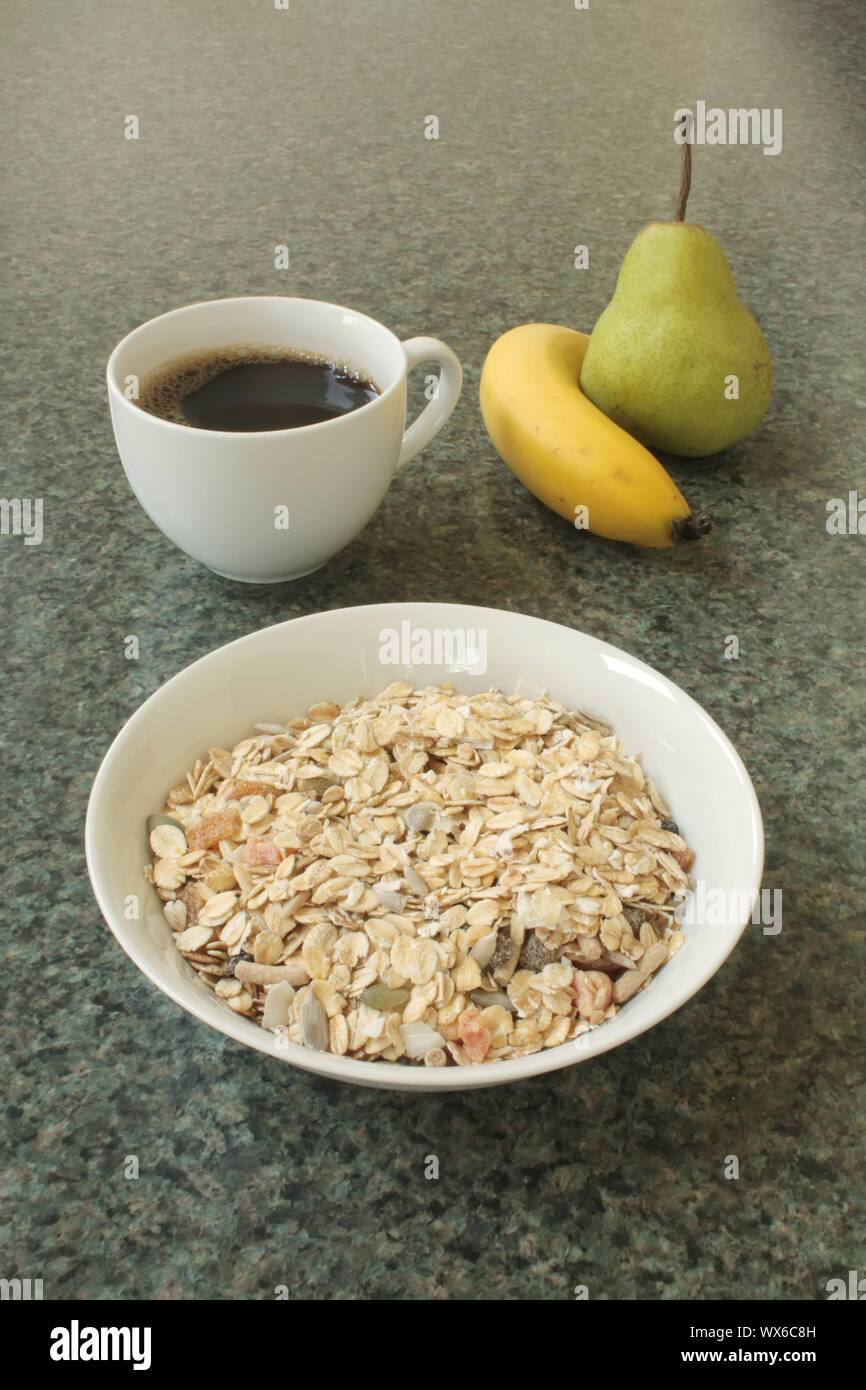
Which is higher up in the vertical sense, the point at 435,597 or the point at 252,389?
the point at 252,389

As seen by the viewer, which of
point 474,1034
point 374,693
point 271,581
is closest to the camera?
point 474,1034

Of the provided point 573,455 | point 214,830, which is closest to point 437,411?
point 573,455

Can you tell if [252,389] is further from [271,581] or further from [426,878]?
[426,878]

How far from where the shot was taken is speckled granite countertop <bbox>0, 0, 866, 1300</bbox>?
45 centimetres

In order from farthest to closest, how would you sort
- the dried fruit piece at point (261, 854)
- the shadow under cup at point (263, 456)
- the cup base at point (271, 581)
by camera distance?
the cup base at point (271, 581), the shadow under cup at point (263, 456), the dried fruit piece at point (261, 854)

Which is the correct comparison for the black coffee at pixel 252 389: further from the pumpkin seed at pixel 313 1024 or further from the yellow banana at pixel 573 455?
the pumpkin seed at pixel 313 1024

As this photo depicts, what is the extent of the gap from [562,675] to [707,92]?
4.29 feet

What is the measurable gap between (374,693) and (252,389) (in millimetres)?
237

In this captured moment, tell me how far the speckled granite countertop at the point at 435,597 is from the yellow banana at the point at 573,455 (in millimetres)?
36

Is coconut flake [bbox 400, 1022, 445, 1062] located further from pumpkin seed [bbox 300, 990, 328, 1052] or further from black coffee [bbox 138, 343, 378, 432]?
black coffee [bbox 138, 343, 378, 432]

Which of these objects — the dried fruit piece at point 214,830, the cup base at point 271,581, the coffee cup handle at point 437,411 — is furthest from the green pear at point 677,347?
the dried fruit piece at point 214,830

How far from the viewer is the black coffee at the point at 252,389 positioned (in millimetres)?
705

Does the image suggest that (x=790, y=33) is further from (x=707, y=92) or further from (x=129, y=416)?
(x=129, y=416)

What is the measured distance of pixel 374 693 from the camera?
0.64 metres
